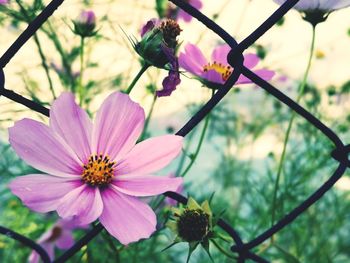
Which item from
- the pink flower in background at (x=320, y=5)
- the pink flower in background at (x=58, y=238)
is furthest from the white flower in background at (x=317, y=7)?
the pink flower in background at (x=58, y=238)

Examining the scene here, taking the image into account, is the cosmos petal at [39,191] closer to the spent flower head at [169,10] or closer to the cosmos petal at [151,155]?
the cosmos petal at [151,155]

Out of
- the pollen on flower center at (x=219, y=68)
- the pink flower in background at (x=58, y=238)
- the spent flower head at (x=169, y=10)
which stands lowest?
the pink flower in background at (x=58, y=238)

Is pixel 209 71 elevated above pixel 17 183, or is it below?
above

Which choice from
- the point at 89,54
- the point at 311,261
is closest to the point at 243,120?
the point at 311,261

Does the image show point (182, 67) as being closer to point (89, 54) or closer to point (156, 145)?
point (156, 145)

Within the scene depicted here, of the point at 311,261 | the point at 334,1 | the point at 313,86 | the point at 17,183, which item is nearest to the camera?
the point at 17,183

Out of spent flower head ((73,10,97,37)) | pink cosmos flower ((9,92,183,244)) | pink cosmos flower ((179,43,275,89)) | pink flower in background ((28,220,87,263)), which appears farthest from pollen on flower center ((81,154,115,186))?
pink flower in background ((28,220,87,263))

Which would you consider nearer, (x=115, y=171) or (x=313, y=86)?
(x=115, y=171)
